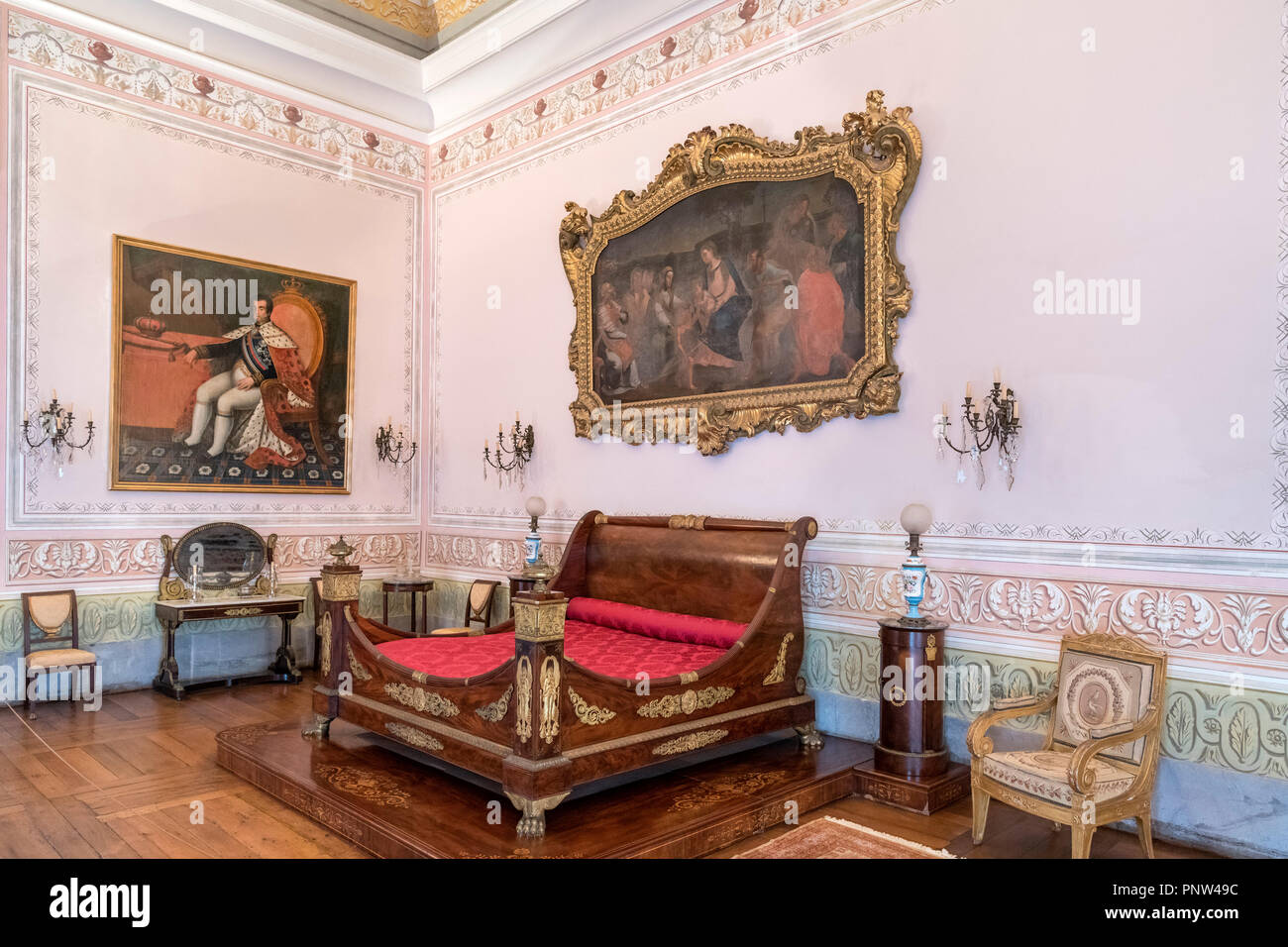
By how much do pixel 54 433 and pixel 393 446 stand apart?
10.5 ft

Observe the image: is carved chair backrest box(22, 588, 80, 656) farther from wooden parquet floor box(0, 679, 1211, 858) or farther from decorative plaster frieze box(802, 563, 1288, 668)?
decorative plaster frieze box(802, 563, 1288, 668)

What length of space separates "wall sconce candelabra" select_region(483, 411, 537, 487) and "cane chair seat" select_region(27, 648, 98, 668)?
3814 millimetres

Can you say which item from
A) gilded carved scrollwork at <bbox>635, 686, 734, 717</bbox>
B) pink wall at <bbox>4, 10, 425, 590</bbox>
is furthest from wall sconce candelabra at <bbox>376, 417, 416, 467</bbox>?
gilded carved scrollwork at <bbox>635, 686, 734, 717</bbox>

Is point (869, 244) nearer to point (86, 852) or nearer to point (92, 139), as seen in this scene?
point (86, 852)

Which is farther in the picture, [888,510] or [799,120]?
[799,120]

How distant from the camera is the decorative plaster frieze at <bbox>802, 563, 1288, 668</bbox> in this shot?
14.6 feet

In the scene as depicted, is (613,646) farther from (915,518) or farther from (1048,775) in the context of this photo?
(1048,775)

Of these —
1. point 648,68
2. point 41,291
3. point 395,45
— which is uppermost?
point 395,45

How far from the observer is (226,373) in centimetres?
841

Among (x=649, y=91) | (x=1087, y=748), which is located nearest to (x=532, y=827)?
(x=1087, y=748)

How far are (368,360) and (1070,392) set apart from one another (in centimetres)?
704

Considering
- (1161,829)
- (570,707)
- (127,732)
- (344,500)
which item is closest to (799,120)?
(570,707)

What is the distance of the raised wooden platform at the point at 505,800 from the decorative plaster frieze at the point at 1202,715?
95 centimetres

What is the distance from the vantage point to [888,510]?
593 cm
